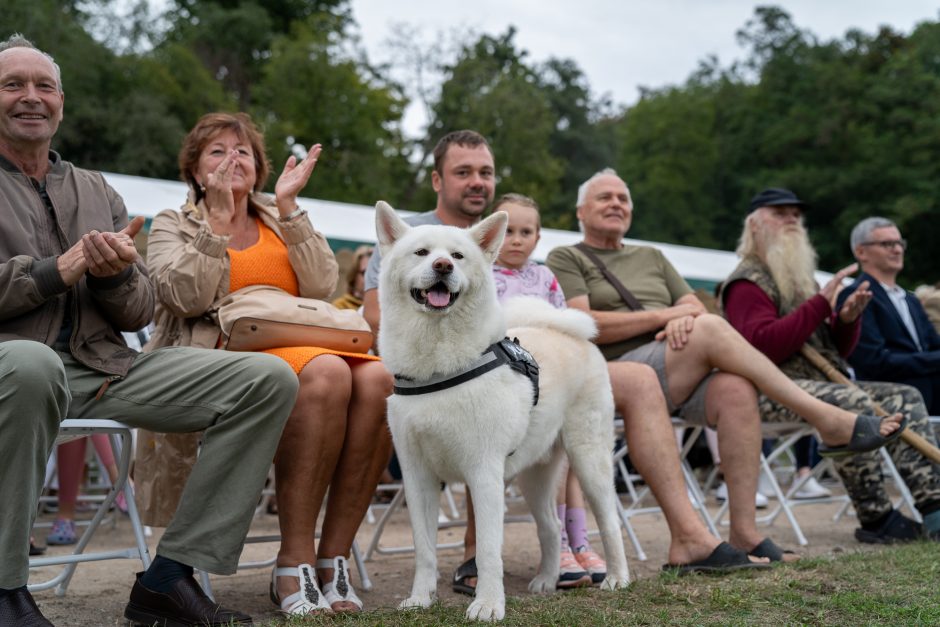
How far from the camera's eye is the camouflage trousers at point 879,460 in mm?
5148

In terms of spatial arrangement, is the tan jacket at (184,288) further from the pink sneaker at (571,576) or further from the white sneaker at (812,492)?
the white sneaker at (812,492)

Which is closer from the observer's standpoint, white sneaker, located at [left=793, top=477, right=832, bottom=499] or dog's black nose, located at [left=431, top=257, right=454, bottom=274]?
dog's black nose, located at [left=431, top=257, right=454, bottom=274]

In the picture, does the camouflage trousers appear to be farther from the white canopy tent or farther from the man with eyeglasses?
the white canopy tent

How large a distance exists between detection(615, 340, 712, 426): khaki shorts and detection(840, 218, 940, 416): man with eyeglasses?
158cm

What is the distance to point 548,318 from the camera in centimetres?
402

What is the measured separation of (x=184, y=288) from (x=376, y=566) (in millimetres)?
2011

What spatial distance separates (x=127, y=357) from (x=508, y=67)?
34.7 m

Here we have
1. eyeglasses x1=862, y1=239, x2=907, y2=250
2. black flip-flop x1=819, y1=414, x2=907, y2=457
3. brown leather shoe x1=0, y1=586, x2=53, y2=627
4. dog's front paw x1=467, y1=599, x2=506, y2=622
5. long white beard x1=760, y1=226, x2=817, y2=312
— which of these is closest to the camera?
brown leather shoe x1=0, y1=586, x2=53, y2=627

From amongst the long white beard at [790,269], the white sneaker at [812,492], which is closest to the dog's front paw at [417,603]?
the long white beard at [790,269]

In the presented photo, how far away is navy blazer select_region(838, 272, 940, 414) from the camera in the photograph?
611 cm

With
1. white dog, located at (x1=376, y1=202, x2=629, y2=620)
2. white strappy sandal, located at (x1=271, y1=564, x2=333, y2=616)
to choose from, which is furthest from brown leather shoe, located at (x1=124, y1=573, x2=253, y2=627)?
white dog, located at (x1=376, y1=202, x2=629, y2=620)

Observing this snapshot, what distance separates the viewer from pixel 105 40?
2959cm

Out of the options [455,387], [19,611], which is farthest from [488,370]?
[19,611]

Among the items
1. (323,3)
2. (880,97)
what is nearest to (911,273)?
(880,97)
